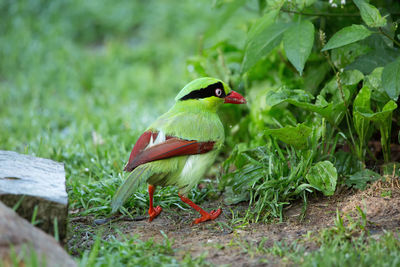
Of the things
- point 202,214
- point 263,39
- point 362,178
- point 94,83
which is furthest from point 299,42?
point 94,83

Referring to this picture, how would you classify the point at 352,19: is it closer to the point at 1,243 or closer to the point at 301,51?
the point at 301,51

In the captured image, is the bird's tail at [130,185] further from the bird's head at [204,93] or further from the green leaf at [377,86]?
the green leaf at [377,86]

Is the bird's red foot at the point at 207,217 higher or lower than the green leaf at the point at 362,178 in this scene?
lower

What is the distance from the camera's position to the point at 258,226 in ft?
11.1

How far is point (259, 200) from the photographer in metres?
3.60

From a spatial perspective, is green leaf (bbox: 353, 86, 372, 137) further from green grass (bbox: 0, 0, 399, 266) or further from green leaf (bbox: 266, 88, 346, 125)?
green grass (bbox: 0, 0, 399, 266)

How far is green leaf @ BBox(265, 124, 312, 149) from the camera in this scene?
11.4ft

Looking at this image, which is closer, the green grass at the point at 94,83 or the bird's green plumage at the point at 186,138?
the bird's green plumage at the point at 186,138

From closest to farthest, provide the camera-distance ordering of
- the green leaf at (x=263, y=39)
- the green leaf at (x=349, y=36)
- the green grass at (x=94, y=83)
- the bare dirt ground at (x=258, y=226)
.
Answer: the bare dirt ground at (x=258, y=226) < the green leaf at (x=349, y=36) < the green leaf at (x=263, y=39) < the green grass at (x=94, y=83)

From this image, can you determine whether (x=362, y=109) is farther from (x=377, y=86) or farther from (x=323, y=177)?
(x=323, y=177)

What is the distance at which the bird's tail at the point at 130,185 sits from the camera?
303 centimetres

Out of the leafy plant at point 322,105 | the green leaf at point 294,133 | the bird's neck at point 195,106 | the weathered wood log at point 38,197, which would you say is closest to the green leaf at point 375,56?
the leafy plant at point 322,105

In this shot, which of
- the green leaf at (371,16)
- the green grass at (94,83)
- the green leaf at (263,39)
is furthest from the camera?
the green grass at (94,83)

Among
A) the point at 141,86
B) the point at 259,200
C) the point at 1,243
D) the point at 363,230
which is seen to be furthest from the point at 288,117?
the point at 141,86
